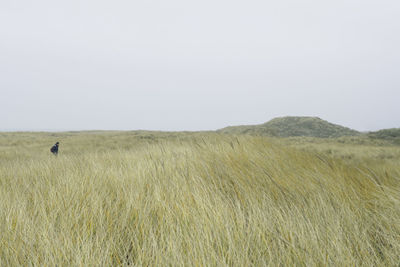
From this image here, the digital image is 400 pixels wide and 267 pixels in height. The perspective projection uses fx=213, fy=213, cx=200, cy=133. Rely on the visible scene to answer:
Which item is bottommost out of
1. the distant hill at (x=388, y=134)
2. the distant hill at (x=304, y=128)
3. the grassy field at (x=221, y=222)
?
the grassy field at (x=221, y=222)

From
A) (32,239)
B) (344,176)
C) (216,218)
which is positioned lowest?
(32,239)

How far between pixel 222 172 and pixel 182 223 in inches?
45.1

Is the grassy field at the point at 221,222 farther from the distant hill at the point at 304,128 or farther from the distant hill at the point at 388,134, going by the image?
the distant hill at the point at 304,128

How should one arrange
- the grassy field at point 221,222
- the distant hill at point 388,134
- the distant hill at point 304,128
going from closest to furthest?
the grassy field at point 221,222, the distant hill at point 388,134, the distant hill at point 304,128

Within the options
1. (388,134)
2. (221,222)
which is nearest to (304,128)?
(388,134)

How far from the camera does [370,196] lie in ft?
6.66

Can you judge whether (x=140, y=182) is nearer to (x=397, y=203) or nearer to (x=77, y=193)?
(x=77, y=193)

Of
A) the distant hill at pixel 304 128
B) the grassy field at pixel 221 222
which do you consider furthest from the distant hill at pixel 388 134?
the grassy field at pixel 221 222

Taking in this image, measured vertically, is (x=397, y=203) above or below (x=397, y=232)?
above

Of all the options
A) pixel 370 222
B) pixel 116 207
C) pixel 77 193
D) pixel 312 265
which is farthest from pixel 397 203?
pixel 77 193

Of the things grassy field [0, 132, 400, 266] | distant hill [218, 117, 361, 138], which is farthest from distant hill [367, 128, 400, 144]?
grassy field [0, 132, 400, 266]

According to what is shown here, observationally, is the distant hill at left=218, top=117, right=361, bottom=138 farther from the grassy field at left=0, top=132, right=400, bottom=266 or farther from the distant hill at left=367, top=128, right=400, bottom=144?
the grassy field at left=0, top=132, right=400, bottom=266

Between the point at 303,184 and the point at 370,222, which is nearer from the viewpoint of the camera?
the point at 370,222

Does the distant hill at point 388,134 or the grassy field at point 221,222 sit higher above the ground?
the distant hill at point 388,134
